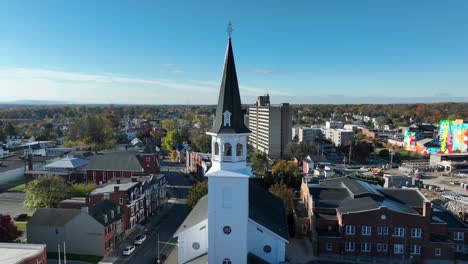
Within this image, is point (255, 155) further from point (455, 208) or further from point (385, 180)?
point (455, 208)

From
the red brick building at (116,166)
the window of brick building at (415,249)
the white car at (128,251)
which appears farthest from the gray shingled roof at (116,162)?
the window of brick building at (415,249)

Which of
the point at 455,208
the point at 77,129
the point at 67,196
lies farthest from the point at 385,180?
the point at 77,129

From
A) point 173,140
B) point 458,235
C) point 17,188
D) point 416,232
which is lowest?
point 17,188

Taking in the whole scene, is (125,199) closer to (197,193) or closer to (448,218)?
(197,193)

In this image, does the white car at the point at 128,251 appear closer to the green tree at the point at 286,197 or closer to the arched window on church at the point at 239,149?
the green tree at the point at 286,197

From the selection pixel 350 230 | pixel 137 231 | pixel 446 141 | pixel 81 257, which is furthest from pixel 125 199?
pixel 446 141

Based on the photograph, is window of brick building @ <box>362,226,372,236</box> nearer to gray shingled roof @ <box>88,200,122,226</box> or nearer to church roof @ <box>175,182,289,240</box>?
church roof @ <box>175,182,289,240</box>

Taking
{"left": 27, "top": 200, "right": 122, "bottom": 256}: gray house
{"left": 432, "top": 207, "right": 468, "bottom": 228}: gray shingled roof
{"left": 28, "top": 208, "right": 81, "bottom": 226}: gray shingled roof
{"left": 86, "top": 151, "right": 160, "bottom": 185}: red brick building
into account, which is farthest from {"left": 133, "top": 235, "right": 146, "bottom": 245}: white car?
{"left": 432, "top": 207, "right": 468, "bottom": 228}: gray shingled roof
